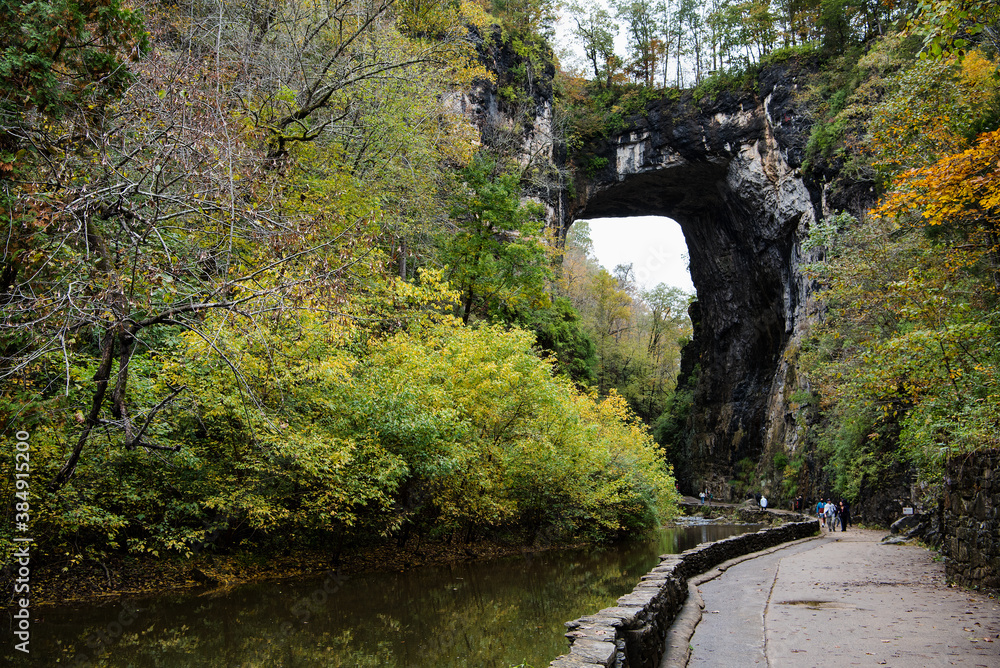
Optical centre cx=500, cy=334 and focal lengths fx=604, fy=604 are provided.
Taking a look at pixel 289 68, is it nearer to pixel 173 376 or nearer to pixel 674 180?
pixel 173 376

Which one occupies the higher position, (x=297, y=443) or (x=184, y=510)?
(x=297, y=443)

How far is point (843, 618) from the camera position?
25.1 feet

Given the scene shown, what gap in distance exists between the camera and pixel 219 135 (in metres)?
7.79

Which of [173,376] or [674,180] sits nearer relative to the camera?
[173,376]

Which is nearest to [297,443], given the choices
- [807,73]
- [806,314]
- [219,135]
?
[219,135]

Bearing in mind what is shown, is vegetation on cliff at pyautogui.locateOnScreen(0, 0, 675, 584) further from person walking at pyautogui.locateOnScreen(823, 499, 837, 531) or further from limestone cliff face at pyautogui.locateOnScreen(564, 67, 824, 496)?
limestone cliff face at pyautogui.locateOnScreen(564, 67, 824, 496)

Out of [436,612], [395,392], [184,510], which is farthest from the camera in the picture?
[395,392]

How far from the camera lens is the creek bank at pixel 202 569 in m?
9.27

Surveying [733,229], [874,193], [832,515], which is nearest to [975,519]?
[832,515]

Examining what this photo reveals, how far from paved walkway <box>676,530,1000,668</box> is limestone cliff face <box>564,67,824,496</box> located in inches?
915

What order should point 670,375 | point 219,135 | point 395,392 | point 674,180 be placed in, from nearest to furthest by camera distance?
point 219,135, point 395,392, point 674,180, point 670,375

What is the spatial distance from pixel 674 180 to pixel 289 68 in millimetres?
29865

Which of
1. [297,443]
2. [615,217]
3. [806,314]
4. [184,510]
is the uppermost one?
[615,217]

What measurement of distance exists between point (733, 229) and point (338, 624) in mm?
36895
